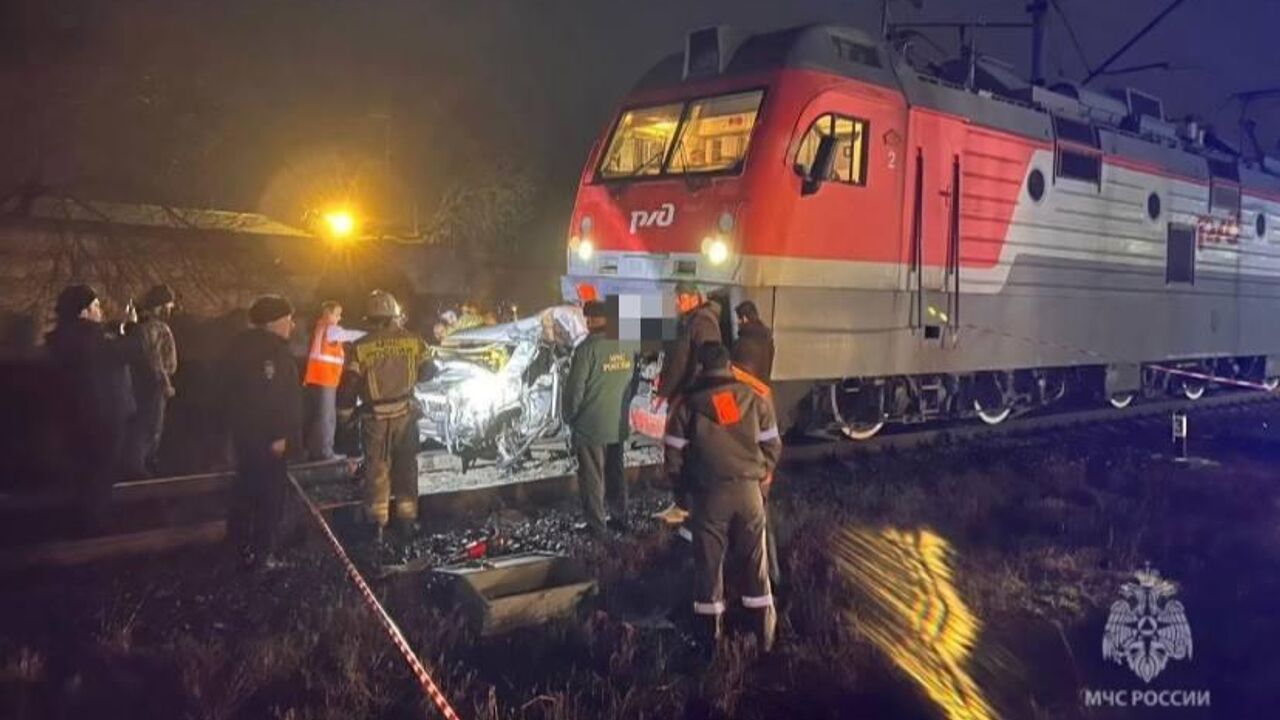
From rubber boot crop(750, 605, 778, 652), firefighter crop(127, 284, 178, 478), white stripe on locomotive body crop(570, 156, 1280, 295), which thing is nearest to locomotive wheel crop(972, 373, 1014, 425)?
white stripe on locomotive body crop(570, 156, 1280, 295)

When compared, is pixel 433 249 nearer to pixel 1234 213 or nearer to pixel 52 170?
pixel 52 170

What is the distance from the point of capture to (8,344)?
12.9m

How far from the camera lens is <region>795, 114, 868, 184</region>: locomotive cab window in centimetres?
805

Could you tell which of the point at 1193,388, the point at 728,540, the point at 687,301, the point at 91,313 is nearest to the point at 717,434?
the point at 728,540

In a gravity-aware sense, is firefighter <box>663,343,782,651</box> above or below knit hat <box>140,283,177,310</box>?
below

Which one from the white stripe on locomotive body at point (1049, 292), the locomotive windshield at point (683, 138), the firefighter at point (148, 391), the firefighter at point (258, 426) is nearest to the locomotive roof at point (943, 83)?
the locomotive windshield at point (683, 138)

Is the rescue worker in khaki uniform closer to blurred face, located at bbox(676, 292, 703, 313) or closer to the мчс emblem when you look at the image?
blurred face, located at bbox(676, 292, 703, 313)

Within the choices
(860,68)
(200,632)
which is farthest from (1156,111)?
(200,632)

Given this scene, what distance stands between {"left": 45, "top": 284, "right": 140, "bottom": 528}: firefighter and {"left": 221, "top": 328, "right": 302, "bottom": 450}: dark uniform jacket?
1.29 meters

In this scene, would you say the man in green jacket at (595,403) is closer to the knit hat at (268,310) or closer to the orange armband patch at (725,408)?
the knit hat at (268,310)

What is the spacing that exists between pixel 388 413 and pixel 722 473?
113 inches

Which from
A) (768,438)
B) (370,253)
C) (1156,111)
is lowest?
(768,438)

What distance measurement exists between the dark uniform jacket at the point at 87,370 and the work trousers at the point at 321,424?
1.93 m

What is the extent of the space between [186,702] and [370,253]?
16.1 m
